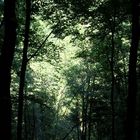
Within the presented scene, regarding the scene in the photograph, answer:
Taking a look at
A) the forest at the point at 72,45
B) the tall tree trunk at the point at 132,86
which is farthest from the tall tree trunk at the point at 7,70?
the tall tree trunk at the point at 132,86

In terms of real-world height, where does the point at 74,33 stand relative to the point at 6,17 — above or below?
above

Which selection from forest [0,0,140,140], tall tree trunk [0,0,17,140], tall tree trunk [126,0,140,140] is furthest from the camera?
tall tree trunk [126,0,140,140]

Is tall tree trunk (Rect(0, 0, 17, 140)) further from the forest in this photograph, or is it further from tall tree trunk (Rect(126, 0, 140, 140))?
tall tree trunk (Rect(126, 0, 140, 140))

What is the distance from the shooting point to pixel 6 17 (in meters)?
8.62

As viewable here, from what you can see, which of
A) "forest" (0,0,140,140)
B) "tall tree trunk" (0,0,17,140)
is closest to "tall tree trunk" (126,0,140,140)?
"forest" (0,0,140,140)

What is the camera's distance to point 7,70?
8266mm

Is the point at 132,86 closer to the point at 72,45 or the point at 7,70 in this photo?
the point at 7,70

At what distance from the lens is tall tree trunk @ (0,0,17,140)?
794cm

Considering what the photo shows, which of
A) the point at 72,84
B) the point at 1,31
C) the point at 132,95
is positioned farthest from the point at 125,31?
the point at 72,84

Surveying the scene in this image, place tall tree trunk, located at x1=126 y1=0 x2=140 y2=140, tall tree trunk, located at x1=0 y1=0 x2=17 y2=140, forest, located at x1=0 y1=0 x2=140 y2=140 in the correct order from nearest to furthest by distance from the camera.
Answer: tall tree trunk, located at x1=0 y1=0 x2=17 y2=140
forest, located at x1=0 y1=0 x2=140 y2=140
tall tree trunk, located at x1=126 y1=0 x2=140 y2=140

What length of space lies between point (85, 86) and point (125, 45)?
1766cm

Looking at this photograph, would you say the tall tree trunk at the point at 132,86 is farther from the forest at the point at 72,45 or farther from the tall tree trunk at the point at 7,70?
the tall tree trunk at the point at 7,70

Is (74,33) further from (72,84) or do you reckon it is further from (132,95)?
(72,84)

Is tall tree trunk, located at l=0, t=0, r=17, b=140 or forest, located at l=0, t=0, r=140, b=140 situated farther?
forest, located at l=0, t=0, r=140, b=140
